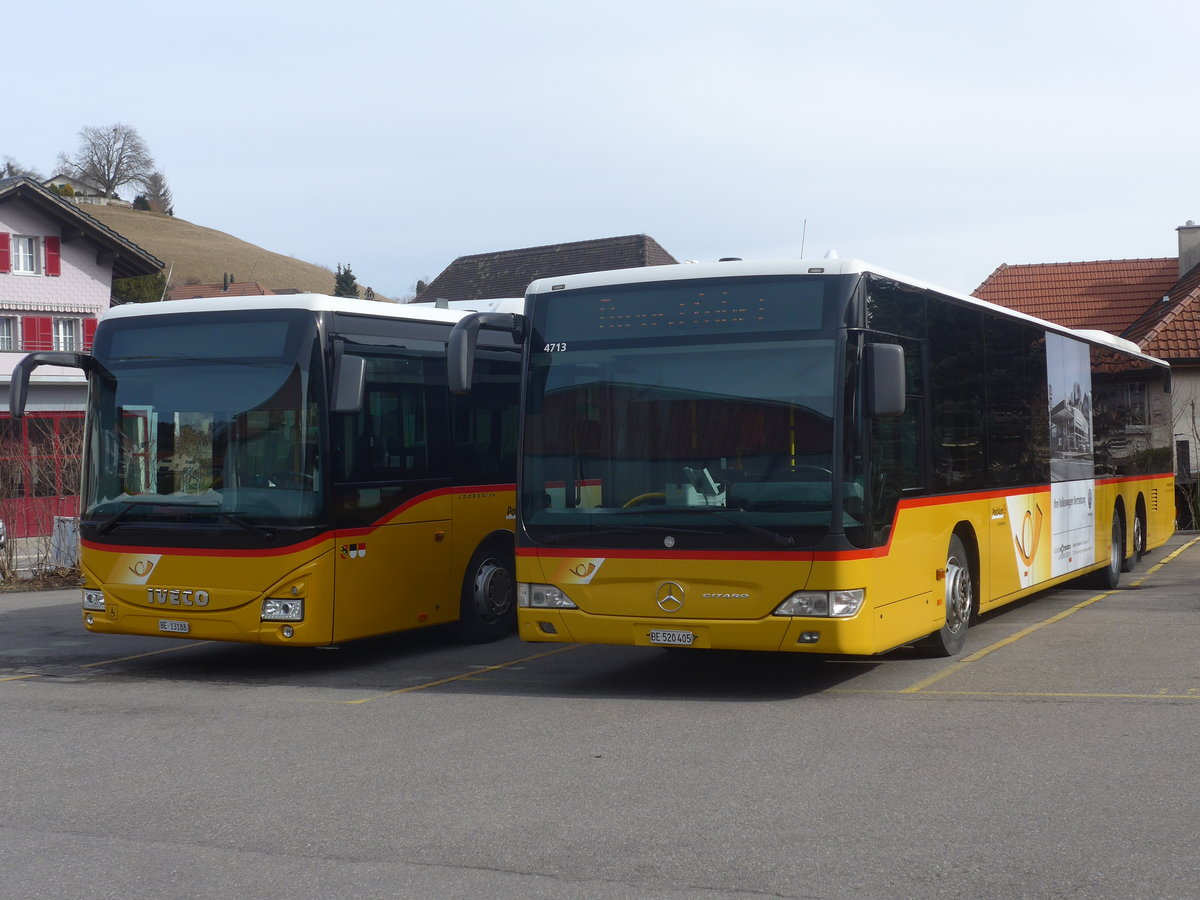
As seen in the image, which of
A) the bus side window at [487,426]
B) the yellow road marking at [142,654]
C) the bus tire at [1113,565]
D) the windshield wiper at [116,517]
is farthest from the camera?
the bus tire at [1113,565]

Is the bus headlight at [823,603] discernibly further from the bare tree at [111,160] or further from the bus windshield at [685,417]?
the bare tree at [111,160]

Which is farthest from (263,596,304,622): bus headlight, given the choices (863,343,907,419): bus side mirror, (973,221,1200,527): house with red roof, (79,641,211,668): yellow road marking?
(973,221,1200,527): house with red roof

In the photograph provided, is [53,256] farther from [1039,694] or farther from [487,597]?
[1039,694]

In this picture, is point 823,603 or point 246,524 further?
point 246,524

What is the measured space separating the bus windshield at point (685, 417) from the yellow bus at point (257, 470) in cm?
176

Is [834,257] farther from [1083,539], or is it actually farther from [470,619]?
[1083,539]

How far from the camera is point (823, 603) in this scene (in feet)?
30.0

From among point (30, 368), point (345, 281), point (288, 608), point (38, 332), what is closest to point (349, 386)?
point (288, 608)

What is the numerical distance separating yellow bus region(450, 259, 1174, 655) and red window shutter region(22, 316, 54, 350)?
36.3 m

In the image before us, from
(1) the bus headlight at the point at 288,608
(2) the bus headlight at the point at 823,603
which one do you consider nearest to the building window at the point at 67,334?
(1) the bus headlight at the point at 288,608

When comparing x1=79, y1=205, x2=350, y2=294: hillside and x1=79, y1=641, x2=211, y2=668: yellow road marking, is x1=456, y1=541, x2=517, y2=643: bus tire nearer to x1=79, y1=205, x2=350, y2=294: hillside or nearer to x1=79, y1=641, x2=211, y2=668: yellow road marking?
x1=79, y1=641, x2=211, y2=668: yellow road marking

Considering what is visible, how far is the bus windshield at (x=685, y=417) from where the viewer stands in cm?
927

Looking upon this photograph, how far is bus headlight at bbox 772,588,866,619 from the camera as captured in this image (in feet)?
29.9

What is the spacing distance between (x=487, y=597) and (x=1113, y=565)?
8.00 meters
